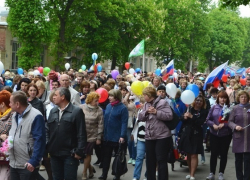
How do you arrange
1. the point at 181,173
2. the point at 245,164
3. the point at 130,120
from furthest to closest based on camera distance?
1. the point at 130,120
2. the point at 181,173
3. the point at 245,164

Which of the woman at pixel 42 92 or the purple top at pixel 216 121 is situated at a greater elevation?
the woman at pixel 42 92

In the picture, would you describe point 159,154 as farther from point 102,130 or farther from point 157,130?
point 102,130

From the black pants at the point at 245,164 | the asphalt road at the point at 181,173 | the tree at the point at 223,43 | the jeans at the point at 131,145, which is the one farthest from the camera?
the tree at the point at 223,43

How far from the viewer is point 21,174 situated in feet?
22.2

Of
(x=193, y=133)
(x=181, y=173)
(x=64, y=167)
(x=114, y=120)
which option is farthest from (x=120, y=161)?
(x=64, y=167)

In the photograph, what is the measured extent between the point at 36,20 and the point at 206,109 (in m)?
27.5

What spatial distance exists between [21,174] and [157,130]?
2.86 m

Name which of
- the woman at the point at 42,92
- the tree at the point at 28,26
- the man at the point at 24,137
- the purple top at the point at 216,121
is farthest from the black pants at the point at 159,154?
the tree at the point at 28,26

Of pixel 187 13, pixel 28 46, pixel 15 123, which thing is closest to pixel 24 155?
pixel 15 123

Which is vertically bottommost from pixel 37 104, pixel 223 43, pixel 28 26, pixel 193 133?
pixel 193 133

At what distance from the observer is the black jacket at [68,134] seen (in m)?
7.32

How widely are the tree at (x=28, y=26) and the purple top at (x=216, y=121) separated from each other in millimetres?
26582

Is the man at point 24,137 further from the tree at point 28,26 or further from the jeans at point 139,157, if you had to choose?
the tree at point 28,26

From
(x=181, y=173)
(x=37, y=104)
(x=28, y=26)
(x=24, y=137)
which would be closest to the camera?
(x=24, y=137)
